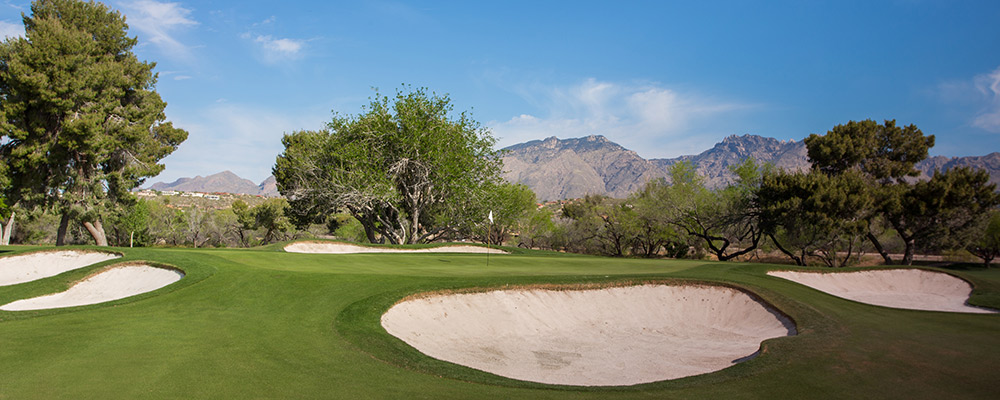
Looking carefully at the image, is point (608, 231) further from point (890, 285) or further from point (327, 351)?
point (327, 351)

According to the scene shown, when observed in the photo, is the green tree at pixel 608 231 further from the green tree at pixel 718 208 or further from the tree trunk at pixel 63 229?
the tree trunk at pixel 63 229

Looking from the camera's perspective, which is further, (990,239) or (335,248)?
(990,239)

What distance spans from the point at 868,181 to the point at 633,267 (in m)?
27.5

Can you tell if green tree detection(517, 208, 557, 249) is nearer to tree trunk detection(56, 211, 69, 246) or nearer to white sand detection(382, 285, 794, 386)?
white sand detection(382, 285, 794, 386)

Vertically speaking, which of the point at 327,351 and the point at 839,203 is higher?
the point at 839,203

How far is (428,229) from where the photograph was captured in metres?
45.3

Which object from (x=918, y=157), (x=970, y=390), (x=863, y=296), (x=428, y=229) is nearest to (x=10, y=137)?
(x=428, y=229)

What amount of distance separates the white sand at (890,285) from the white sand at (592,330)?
7128mm

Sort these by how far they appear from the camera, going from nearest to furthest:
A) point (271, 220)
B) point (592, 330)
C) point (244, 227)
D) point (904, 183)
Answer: point (592, 330)
point (904, 183)
point (271, 220)
point (244, 227)

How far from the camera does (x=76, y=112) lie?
2955 cm

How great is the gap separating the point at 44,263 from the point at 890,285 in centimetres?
3571

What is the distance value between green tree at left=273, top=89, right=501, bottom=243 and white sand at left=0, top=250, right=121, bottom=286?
52.3ft

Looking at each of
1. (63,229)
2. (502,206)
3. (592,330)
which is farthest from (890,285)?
(63,229)

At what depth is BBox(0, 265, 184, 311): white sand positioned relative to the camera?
531 inches
